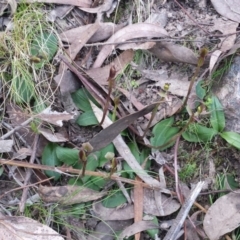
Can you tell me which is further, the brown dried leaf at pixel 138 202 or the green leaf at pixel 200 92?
the green leaf at pixel 200 92

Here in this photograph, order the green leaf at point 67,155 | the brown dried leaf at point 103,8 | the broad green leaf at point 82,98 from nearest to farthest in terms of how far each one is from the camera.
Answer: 1. the green leaf at point 67,155
2. the broad green leaf at point 82,98
3. the brown dried leaf at point 103,8

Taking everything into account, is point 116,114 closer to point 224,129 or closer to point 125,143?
point 125,143

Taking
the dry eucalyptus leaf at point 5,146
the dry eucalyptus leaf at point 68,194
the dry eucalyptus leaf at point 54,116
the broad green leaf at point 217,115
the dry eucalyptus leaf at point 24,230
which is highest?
the broad green leaf at point 217,115

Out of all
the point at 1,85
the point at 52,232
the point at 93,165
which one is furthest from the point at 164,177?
the point at 1,85

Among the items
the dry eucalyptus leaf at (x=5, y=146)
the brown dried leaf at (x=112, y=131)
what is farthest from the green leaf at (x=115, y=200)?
the dry eucalyptus leaf at (x=5, y=146)

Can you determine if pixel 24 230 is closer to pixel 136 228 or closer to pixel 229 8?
pixel 136 228

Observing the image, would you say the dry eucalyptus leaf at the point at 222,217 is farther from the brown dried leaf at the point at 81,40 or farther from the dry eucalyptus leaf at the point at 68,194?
the brown dried leaf at the point at 81,40

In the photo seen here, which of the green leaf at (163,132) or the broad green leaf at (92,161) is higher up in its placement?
the green leaf at (163,132)
